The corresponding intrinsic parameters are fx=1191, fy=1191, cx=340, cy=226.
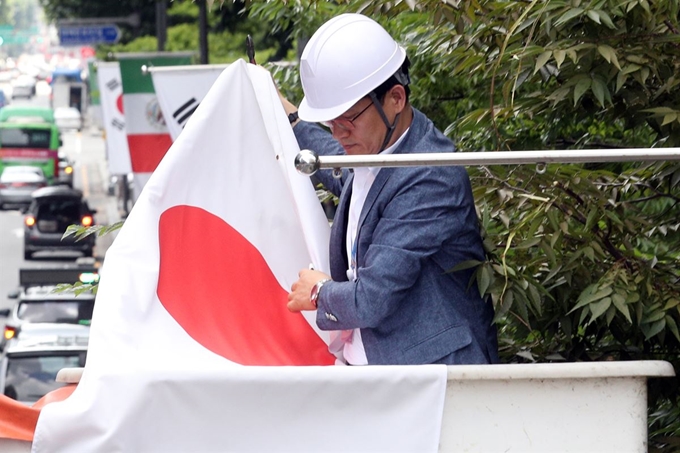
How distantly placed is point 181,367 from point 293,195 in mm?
1135

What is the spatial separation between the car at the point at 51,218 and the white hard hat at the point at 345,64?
30.3 metres

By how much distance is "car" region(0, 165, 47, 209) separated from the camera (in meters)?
44.0

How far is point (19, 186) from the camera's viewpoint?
145ft

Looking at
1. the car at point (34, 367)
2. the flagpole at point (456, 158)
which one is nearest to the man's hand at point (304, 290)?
the flagpole at point (456, 158)

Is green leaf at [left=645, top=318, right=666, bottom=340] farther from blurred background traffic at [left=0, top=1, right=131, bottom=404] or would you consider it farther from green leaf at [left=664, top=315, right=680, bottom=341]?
blurred background traffic at [left=0, top=1, right=131, bottom=404]

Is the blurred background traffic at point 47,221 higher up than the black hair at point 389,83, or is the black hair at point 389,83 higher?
the black hair at point 389,83

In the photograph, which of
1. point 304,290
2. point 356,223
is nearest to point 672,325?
point 356,223

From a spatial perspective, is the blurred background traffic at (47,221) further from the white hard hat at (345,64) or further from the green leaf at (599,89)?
the green leaf at (599,89)

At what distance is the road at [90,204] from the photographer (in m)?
33.5

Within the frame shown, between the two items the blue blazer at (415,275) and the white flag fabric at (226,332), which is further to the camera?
the blue blazer at (415,275)

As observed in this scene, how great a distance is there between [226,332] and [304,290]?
0.26 meters

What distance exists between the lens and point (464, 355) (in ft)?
10.5

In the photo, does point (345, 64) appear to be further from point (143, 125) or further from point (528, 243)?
point (143, 125)

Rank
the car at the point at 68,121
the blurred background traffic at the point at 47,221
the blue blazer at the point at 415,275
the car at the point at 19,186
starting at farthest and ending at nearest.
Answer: the car at the point at 68,121 → the car at the point at 19,186 → the blurred background traffic at the point at 47,221 → the blue blazer at the point at 415,275
